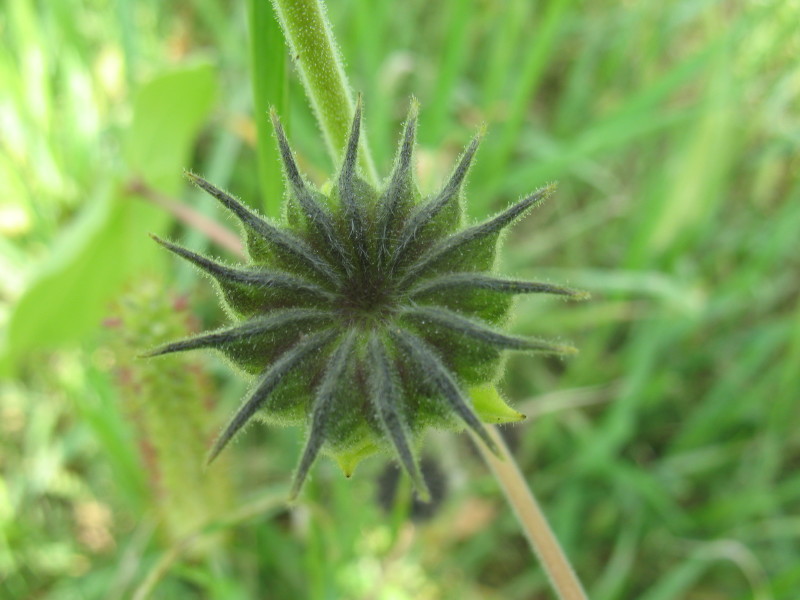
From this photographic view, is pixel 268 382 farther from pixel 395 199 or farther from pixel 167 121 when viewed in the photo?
pixel 167 121

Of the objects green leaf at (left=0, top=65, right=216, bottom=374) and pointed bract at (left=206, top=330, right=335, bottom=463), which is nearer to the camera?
pointed bract at (left=206, top=330, right=335, bottom=463)

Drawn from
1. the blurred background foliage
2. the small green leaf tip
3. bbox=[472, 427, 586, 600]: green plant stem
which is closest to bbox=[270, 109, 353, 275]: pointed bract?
the small green leaf tip

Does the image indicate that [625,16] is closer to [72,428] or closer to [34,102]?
[34,102]

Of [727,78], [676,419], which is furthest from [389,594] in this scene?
[727,78]

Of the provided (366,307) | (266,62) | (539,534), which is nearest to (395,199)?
(366,307)

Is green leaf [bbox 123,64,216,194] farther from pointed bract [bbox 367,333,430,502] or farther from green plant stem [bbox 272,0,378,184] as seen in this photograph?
pointed bract [bbox 367,333,430,502]

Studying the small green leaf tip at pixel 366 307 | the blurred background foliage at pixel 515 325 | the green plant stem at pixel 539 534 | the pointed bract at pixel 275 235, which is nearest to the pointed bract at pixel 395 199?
the small green leaf tip at pixel 366 307

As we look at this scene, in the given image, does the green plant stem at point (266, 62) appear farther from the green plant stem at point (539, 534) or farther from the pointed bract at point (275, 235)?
the green plant stem at point (539, 534)
